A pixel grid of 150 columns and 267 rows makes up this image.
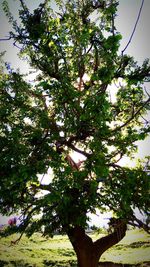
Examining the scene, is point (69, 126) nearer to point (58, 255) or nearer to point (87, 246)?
point (87, 246)

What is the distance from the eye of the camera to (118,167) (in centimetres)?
1437

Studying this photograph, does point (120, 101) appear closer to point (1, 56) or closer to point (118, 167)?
point (118, 167)

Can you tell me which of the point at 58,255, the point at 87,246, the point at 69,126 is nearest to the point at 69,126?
the point at 69,126

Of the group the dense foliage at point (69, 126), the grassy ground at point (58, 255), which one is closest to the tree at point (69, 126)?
the dense foliage at point (69, 126)

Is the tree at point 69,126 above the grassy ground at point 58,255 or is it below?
above

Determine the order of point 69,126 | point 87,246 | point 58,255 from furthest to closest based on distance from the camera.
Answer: point 58,255
point 87,246
point 69,126

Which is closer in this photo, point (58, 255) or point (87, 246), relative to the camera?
point (87, 246)

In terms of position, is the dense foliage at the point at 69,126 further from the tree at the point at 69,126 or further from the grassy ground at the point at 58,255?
the grassy ground at the point at 58,255

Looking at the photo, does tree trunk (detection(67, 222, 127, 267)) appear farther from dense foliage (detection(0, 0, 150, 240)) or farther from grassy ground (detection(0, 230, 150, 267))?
grassy ground (detection(0, 230, 150, 267))

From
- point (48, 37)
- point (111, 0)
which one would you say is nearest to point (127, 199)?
point (48, 37)

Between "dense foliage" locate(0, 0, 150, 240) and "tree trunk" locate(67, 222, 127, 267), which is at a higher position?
"dense foliage" locate(0, 0, 150, 240)

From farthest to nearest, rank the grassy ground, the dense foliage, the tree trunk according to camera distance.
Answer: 1. the grassy ground
2. the tree trunk
3. the dense foliage

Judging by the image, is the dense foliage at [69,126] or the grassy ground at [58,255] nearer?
the dense foliage at [69,126]

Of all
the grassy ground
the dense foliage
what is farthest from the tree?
the grassy ground
